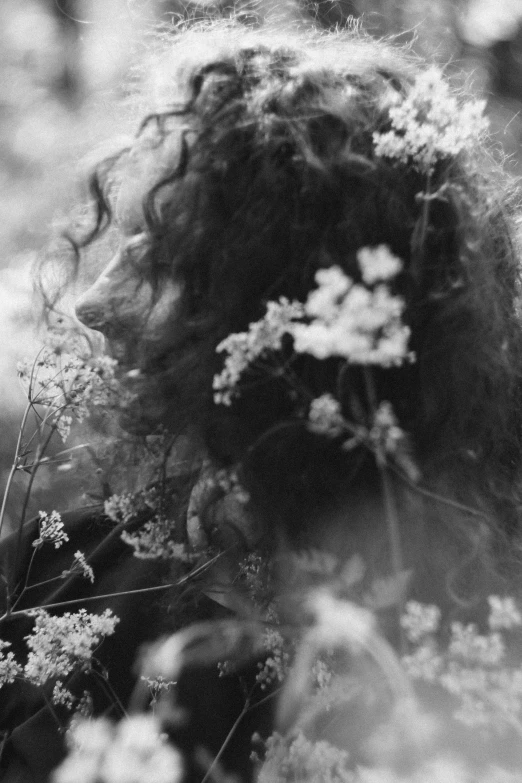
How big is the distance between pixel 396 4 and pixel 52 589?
4.54ft

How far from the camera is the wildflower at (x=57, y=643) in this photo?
0.51 metres

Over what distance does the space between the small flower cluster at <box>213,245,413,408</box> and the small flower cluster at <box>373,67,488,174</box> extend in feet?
0.32

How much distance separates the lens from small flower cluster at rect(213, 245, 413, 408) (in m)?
0.41

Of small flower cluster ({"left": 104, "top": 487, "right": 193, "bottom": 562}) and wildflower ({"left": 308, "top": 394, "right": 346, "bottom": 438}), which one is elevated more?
wildflower ({"left": 308, "top": 394, "right": 346, "bottom": 438})

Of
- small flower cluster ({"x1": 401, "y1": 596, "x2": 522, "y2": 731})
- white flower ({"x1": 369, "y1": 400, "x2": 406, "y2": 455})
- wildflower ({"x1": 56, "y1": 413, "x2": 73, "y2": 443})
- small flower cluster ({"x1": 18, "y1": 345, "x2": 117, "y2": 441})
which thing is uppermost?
small flower cluster ({"x1": 18, "y1": 345, "x2": 117, "y2": 441})

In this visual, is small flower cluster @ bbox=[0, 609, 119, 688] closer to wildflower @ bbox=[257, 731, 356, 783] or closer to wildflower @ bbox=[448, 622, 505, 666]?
wildflower @ bbox=[257, 731, 356, 783]

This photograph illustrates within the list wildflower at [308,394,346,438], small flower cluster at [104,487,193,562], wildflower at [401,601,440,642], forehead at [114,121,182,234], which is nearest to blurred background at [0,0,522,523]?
forehead at [114,121,182,234]

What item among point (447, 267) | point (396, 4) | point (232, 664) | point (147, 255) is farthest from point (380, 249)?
point (396, 4)

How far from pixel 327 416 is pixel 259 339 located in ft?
0.23

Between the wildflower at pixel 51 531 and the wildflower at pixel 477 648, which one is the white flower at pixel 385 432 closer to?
the wildflower at pixel 477 648

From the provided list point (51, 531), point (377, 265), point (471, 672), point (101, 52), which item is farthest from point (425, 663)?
point (101, 52)

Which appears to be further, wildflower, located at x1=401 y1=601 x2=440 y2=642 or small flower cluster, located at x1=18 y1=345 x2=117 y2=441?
small flower cluster, located at x1=18 y1=345 x2=117 y2=441

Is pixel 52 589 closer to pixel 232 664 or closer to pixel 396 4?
pixel 232 664

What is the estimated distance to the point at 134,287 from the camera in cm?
60
